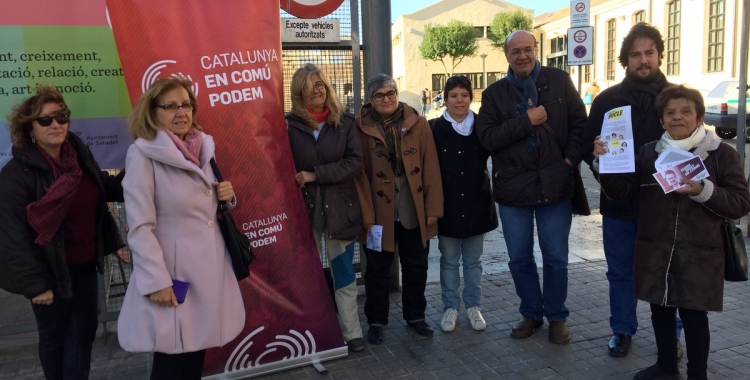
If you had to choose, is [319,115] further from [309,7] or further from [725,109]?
[725,109]

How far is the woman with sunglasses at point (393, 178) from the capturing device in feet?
14.1

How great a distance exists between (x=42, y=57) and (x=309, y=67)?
1851mm

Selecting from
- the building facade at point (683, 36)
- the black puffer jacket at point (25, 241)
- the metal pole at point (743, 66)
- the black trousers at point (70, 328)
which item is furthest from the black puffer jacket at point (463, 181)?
the building facade at point (683, 36)

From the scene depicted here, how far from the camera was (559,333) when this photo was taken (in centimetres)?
433

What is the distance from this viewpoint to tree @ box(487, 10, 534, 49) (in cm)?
5300

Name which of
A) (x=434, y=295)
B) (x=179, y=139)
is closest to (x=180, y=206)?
(x=179, y=139)

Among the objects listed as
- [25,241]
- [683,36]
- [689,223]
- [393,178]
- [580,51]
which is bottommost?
[689,223]

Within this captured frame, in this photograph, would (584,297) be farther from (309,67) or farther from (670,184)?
(309,67)

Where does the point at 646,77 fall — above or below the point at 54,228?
above

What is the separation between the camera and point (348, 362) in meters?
4.13

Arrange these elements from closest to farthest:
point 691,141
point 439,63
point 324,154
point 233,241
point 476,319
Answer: point 233,241, point 691,141, point 324,154, point 476,319, point 439,63

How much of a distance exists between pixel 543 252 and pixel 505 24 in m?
52.9

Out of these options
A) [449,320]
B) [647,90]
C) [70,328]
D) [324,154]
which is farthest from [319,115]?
[647,90]

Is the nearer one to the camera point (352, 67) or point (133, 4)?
point (133, 4)
